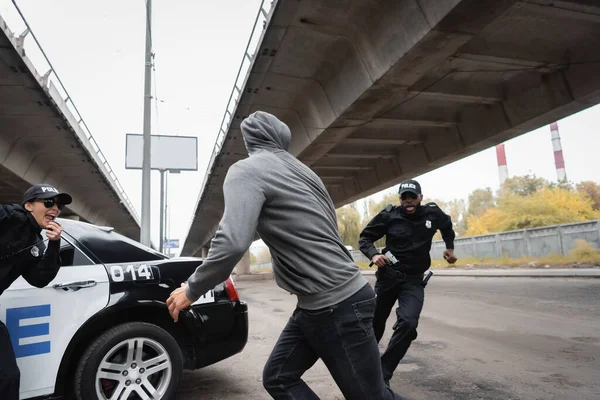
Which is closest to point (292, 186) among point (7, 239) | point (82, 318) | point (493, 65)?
point (7, 239)

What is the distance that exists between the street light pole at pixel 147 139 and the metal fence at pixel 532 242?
61.3 ft

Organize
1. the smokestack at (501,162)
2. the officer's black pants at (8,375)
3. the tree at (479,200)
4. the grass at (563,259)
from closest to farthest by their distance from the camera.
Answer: the officer's black pants at (8,375) → the grass at (563,259) → the smokestack at (501,162) → the tree at (479,200)

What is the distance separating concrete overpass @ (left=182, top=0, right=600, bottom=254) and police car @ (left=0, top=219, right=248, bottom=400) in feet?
15.3

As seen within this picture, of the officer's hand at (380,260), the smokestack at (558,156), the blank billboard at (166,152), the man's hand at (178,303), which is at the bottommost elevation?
the man's hand at (178,303)

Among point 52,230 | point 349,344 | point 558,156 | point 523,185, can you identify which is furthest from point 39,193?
point 558,156

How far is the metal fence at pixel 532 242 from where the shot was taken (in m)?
20.6

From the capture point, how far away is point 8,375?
8.23 ft

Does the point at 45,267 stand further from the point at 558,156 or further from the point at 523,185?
the point at 558,156

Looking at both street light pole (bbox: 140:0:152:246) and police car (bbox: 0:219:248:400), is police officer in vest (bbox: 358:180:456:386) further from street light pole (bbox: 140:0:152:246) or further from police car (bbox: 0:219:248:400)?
street light pole (bbox: 140:0:152:246)

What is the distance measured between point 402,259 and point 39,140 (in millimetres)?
13490

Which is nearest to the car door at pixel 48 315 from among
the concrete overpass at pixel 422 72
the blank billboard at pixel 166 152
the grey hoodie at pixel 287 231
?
the grey hoodie at pixel 287 231

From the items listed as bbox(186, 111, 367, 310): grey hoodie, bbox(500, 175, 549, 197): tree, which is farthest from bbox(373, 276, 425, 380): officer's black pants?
bbox(500, 175, 549, 197): tree

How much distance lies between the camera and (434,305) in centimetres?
946

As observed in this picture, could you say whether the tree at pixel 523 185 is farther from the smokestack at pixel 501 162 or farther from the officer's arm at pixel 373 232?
the officer's arm at pixel 373 232
